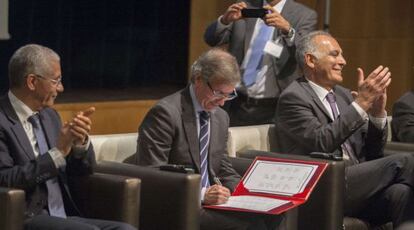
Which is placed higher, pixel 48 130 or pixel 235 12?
pixel 235 12

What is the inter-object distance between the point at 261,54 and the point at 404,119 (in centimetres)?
89

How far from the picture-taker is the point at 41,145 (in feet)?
14.1

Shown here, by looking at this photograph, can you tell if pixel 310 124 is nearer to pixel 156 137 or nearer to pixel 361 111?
pixel 361 111

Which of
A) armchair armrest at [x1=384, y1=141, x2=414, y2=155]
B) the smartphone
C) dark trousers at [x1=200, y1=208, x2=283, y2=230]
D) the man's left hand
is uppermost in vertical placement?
the smartphone

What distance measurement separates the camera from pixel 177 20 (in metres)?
7.91

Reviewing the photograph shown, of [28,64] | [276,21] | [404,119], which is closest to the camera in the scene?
[28,64]

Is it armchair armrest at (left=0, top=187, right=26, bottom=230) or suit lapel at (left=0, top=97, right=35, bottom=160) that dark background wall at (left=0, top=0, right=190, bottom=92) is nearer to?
suit lapel at (left=0, top=97, right=35, bottom=160)

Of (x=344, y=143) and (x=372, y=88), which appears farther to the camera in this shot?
(x=344, y=143)

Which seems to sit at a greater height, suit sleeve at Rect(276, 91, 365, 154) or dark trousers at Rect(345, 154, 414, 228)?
suit sleeve at Rect(276, 91, 365, 154)

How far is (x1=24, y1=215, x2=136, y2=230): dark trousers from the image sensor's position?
4.11 metres

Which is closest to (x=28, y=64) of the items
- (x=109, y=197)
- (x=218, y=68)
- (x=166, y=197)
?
(x=109, y=197)

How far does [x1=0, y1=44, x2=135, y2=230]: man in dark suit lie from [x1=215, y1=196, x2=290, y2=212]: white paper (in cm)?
58

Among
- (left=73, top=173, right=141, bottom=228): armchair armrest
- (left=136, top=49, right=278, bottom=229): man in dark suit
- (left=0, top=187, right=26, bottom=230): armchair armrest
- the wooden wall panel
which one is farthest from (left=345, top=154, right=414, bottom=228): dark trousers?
the wooden wall panel

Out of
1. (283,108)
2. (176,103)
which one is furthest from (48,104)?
(283,108)
